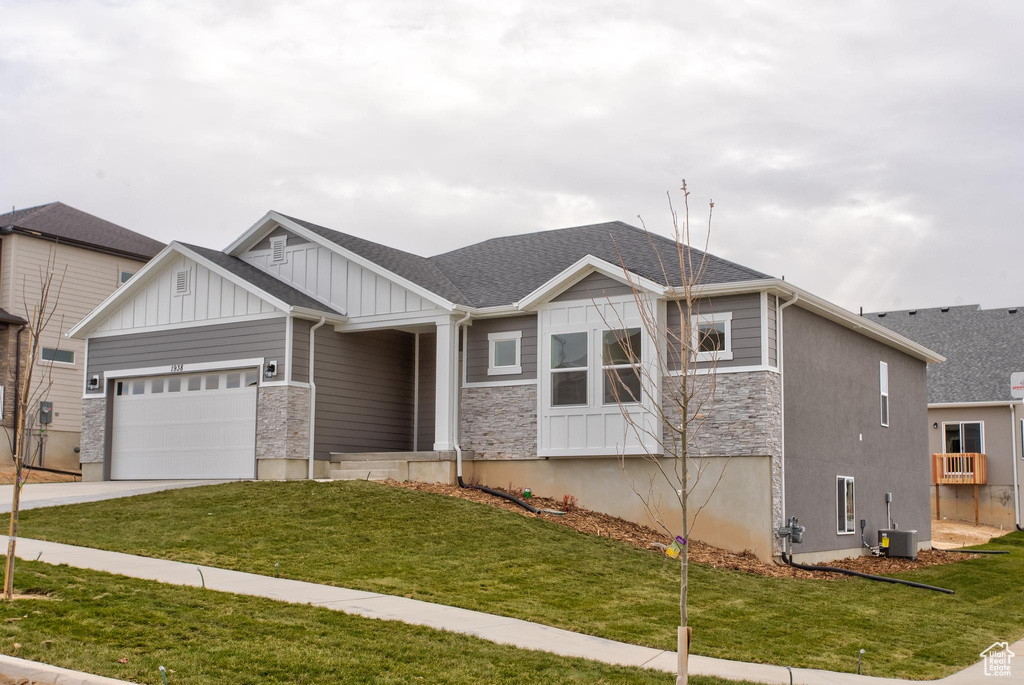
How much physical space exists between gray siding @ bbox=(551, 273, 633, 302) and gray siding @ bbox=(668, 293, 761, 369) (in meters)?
1.56

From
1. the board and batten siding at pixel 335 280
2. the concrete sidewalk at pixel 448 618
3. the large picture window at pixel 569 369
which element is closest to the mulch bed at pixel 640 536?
the large picture window at pixel 569 369

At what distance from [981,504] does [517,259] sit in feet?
61.5

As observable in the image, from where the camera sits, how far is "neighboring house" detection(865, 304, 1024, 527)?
31.7 metres

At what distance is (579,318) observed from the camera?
18.4 meters

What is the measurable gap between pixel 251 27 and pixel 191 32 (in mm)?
1299

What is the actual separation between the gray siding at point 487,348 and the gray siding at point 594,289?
3.06 feet

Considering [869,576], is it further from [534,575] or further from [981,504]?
[981,504]

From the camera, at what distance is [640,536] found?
1689cm

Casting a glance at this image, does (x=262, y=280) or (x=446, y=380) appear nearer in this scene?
(x=446, y=380)

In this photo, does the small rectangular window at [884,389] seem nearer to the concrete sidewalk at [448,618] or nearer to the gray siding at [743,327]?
the gray siding at [743,327]

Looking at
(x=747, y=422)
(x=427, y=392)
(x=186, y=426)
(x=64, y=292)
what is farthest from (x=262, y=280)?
(x=64, y=292)

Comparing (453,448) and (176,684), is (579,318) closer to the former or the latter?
(453,448)

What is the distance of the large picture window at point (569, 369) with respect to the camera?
18.2 meters

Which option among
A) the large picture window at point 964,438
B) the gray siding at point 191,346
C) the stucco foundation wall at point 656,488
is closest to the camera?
the stucco foundation wall at point 656,488
